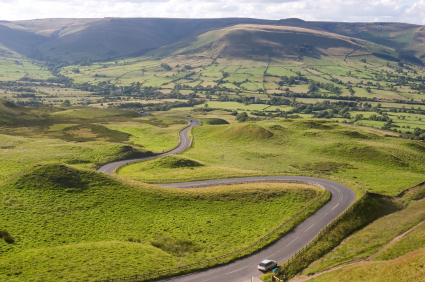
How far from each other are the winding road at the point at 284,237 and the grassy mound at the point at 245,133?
2151 inches

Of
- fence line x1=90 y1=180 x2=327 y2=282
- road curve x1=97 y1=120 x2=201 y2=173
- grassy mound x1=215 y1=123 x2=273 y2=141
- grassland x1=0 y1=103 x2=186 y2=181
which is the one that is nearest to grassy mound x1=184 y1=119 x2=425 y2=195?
grassy mound x1=215 y1=123 x2=273 y2=141

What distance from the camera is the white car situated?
153ft

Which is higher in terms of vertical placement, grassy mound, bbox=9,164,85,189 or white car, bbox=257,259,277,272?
grassy mound, bbox=9,164,85,189

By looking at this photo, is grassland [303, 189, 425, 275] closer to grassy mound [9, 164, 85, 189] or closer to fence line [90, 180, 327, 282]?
fence line [90, 180, 327, 282]

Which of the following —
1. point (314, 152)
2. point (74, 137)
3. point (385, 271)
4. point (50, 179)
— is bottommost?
point (74, 137)

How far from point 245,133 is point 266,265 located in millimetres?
100477

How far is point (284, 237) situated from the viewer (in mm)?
56375

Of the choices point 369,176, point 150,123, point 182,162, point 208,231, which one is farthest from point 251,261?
point 150,123

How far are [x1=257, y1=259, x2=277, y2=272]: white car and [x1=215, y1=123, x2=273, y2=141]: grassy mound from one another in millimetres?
95280

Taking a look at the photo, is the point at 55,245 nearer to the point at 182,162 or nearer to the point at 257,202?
the point at 257,202

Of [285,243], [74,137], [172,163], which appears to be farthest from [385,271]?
[74,137]

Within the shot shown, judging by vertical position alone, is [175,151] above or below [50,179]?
below

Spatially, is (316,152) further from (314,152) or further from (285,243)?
(285,243)

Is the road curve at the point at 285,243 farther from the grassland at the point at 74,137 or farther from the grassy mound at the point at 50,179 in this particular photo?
the grassland at the point at 74,137
